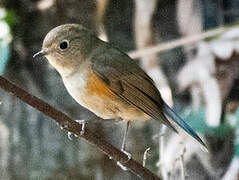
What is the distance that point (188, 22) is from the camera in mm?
3379

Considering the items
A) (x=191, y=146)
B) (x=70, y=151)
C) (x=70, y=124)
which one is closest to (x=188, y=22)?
(x=191, y=146)

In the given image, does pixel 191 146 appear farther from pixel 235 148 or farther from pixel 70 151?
pixel 70 151

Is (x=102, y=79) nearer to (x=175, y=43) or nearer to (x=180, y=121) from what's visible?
(x=180, y=121)

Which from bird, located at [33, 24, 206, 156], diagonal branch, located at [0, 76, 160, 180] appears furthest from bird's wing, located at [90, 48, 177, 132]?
diagonal branch, located at [0, 76, 160, 180]

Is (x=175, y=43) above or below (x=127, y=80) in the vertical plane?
above

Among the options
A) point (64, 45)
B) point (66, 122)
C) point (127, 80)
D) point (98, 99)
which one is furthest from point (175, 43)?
point (66, 122)

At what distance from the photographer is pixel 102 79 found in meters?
2.33

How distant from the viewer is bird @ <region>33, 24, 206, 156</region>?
2.27 meters

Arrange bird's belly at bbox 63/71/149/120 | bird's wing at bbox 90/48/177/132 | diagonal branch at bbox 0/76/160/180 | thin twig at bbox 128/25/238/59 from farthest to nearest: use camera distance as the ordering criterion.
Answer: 1. thin twig at bbox 128/25/238/59
2. bird's wing at bbox 90/48/177/132
3. bird's belly at bbox 63/71/149/120
4. diagonal branch at bbox 0/76/160/180

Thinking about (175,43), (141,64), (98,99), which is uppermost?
(175,43)

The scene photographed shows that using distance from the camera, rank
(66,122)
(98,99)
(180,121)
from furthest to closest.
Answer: (180,121)
(98,99)
(66,122)

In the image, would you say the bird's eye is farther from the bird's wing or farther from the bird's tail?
the bird's tail

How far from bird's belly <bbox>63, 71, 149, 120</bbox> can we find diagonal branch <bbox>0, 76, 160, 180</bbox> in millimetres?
367

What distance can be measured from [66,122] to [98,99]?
0.52 meters
